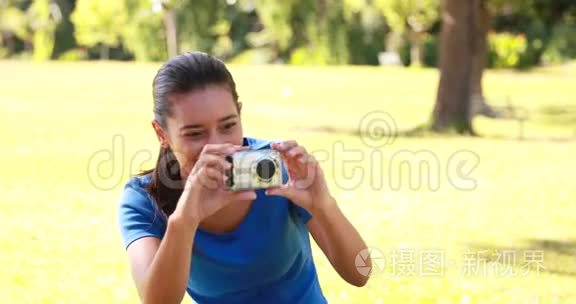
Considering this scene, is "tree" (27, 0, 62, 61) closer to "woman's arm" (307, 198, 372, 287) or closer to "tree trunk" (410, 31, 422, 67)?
"tree trunk" (410, 31, 422, 67)

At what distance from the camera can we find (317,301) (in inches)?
125

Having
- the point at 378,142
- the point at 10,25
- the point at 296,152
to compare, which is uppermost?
the point at 296,152

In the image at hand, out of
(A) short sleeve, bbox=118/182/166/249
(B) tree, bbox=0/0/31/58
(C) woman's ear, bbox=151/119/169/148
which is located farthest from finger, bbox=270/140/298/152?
(B) tree, bbox=0/0/31/58

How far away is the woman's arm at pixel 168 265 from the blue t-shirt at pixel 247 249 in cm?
11

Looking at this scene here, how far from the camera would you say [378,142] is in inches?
619

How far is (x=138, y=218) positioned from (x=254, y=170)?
614mm

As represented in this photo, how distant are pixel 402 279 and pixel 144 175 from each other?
3.17 metres

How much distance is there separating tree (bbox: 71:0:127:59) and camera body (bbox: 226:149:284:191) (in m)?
43.0

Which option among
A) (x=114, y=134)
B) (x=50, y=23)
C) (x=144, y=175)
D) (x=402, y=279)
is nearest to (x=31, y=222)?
(x=402, y=279)

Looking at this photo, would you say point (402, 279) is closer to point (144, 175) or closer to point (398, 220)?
point (398, 220)

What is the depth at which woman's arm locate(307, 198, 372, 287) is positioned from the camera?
295 centimetres

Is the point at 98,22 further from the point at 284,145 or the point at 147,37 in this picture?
the point at 284,145

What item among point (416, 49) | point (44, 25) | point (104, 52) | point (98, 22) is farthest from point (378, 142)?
point (44, 25)

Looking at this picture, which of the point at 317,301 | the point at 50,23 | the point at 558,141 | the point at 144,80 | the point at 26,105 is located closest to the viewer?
the point at 317,301
